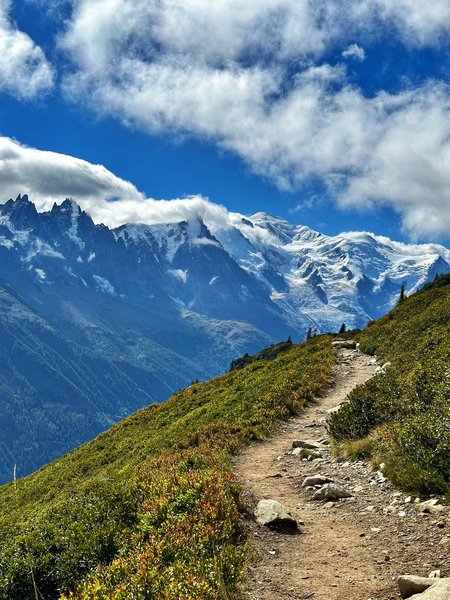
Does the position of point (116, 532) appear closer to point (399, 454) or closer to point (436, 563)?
point (436, 563)

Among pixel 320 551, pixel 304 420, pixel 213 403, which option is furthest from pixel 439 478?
pixel 213 403

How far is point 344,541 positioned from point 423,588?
3.15 meters

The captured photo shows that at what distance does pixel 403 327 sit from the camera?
40.5m

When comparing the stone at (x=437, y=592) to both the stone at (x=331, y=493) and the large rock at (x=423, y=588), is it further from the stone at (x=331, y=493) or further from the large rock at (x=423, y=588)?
the stone at (x=331, y=493)

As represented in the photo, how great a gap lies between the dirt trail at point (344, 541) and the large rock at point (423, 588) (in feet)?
1.05

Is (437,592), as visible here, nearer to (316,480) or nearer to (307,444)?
(316,480)

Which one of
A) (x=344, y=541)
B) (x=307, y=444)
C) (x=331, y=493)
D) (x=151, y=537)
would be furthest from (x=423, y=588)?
(x=307, y=444)

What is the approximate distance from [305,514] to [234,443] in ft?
26.3

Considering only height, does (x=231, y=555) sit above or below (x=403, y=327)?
below

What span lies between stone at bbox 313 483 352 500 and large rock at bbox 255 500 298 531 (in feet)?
6.30

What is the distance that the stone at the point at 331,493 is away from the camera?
13766 mm

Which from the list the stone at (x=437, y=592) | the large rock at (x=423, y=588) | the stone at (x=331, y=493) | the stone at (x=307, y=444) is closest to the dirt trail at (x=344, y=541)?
the stone at (x=331, y=493)

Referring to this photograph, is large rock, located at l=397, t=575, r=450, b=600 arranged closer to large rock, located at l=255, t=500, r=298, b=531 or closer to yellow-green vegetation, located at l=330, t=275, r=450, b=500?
yellow-green vegetation, located at l=330, t=275, r=450, b=500

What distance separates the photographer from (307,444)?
19922mm
